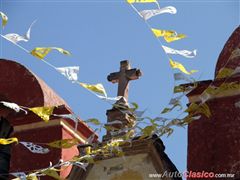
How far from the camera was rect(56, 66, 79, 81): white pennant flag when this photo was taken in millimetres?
6121

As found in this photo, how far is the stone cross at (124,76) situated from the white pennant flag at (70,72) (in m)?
2.22

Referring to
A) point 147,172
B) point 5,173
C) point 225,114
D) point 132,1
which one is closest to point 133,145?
point 147,172

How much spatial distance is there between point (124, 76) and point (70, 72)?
2423 millimetres

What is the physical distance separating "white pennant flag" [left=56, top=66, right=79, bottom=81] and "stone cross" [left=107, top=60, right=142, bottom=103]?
2.22m

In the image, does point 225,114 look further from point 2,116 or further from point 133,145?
point 2,116

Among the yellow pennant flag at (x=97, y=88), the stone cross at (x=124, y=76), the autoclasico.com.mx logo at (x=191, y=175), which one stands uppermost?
the stone cross at (x=124, y=76)

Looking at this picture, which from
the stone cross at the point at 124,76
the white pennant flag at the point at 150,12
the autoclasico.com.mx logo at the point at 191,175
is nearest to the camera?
the white pennant flag at the point at 150,12

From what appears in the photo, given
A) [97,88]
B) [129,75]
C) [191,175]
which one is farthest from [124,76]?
[97,88]

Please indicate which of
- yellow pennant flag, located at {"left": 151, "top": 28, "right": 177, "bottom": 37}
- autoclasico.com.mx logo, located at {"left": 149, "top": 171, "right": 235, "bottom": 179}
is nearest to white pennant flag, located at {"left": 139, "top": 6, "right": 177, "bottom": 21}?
yellow pennant flag, located at {"left": 151, "top": 28, "right": 177, "bottom": 37}

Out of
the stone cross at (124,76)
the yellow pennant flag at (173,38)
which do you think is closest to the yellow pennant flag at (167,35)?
the yellow pennant flag at (173,38)

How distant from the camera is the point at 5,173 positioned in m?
8.44

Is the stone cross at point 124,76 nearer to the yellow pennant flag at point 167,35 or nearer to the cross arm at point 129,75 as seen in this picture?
the cross arm at point 129,75

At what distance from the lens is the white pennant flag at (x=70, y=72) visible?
20.1ft

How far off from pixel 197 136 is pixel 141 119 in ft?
4.61
